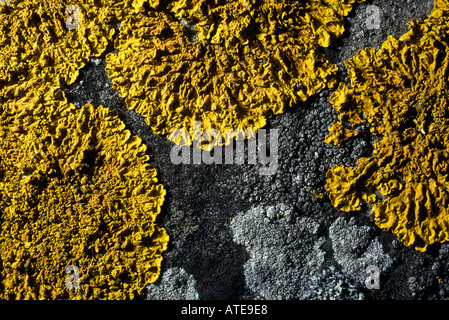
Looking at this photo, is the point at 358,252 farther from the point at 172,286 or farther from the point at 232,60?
the point at 232,60

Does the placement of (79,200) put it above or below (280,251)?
above

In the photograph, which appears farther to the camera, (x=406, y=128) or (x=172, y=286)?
(x=172, y=286)

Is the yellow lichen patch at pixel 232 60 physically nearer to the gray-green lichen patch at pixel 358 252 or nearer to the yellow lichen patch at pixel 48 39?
the yellow lichen patch at pixel 48 39

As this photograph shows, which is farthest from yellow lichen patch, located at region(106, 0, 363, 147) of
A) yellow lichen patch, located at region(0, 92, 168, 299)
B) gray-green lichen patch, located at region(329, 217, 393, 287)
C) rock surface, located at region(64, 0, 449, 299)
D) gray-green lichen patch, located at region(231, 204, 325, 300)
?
gray-green lichen patch, located at region(329, 217, 393, 287)

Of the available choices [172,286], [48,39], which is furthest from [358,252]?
[48,39]

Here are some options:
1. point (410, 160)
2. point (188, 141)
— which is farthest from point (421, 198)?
point (188, 141)

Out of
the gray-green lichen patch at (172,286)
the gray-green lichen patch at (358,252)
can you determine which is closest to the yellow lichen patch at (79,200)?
the gray-green lichen patch at (172,286)
